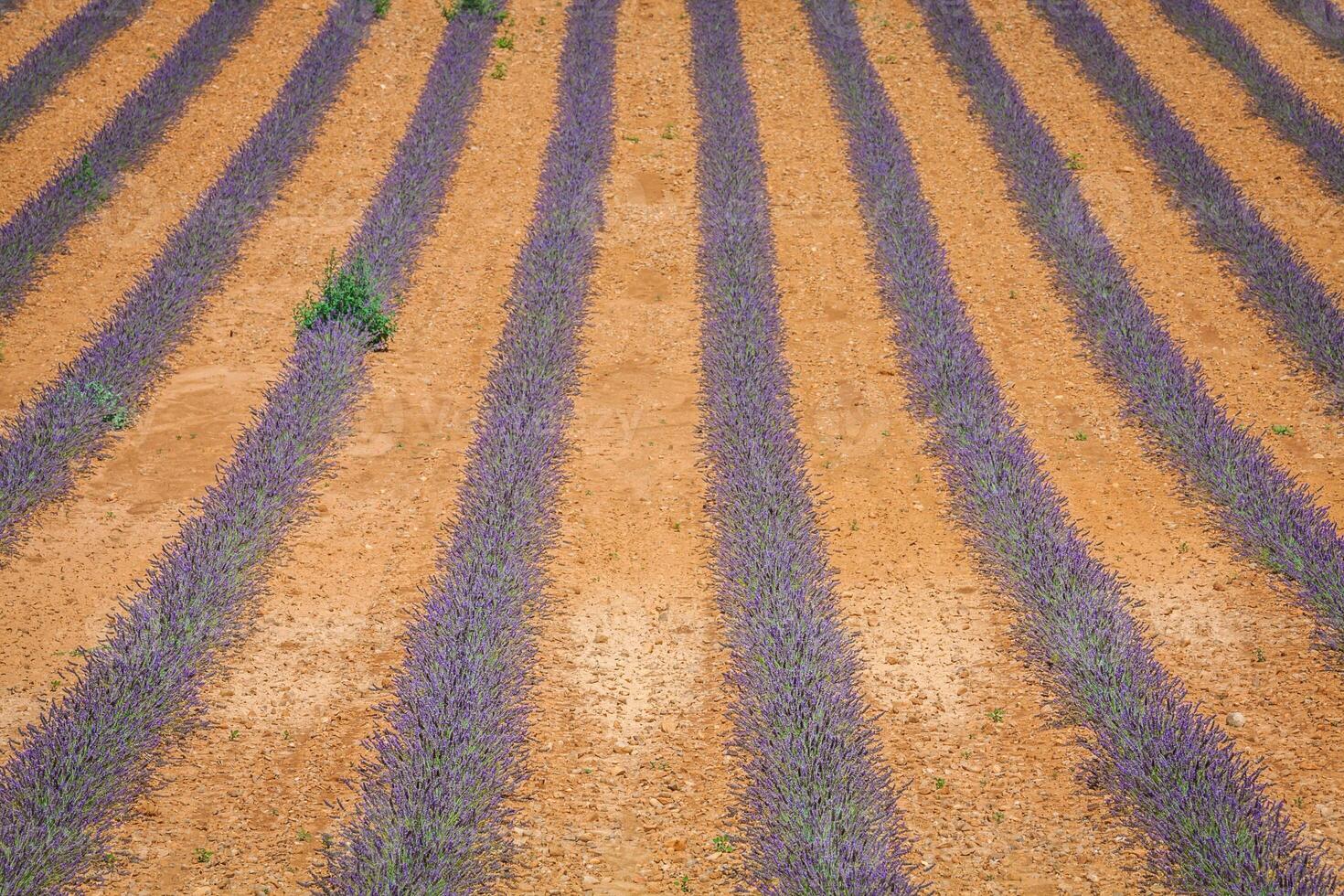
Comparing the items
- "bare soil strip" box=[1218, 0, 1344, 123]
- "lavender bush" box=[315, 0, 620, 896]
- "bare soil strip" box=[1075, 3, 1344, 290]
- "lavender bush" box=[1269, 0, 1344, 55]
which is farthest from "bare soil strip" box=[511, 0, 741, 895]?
"lavender bush" box=[1269, 0, 1344, 55]

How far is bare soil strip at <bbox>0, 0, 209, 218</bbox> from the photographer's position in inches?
382

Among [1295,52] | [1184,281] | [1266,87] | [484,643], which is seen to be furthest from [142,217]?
[1295,52]

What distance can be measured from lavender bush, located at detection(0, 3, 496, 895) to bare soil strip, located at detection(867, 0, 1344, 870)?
4542mm

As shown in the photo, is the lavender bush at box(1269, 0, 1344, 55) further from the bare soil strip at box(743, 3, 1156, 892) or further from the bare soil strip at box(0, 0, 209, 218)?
the bare soil strip at box(0, 0, 209, 218)

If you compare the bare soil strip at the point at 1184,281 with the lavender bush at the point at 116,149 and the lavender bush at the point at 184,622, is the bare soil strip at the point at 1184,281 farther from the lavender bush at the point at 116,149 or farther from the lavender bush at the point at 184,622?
the lavender bush at the point at 116,149

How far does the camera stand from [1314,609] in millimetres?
5297

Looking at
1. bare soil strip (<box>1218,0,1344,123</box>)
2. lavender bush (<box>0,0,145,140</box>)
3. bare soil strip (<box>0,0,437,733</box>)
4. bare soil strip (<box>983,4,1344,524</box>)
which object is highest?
lavender bush (<box>0,0,145,140</box>)

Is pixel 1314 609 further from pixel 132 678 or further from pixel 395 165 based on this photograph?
pixel 395 165

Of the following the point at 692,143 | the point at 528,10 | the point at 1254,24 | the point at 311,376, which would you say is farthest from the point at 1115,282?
the point at 528,10

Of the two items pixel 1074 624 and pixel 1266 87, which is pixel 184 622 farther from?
pixel 1266 87

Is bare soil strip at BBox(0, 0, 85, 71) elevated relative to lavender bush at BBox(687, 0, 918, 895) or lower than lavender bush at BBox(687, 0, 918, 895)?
elevated

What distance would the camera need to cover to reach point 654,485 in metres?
6.59

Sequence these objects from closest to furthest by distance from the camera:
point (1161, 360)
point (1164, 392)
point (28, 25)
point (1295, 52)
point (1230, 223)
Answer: point (1164, 392), point (1161, 360), point (1230, 223), point (1295, 52), point (28, 25)

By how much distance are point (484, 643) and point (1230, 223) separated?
7.40 meters
